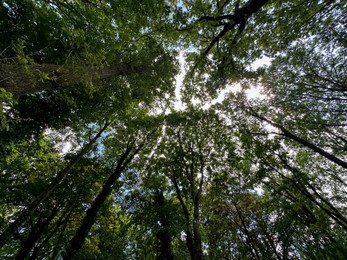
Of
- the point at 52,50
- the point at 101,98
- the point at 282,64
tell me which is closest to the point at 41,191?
the point at 101,98

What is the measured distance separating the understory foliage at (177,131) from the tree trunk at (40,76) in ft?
0.13

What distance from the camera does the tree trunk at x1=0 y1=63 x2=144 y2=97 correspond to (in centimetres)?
239

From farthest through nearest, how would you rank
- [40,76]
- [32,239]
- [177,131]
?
[177,131] < [32,239] < [40,76]

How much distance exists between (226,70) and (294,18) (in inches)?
107

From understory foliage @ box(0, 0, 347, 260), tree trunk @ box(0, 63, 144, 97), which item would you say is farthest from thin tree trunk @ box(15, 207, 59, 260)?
tree trunk @ box(0, 63, 144, 97)

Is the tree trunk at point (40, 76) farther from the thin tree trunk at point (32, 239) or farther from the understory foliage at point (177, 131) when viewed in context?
the thin tree trunk at point (32, 239)

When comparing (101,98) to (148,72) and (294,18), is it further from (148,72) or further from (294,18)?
(294,18)

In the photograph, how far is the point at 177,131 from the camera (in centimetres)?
1170

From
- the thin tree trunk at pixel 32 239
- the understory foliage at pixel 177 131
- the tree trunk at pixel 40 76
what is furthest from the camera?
the thin tree trunk at pixel 32 239

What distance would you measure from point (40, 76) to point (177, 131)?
962cm

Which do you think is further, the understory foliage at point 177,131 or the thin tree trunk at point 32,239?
the thin tree trunk at point 32,239

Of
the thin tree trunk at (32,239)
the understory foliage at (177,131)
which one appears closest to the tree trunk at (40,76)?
the understory foliage at (177,131)

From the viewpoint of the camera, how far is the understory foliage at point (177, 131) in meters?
5.46

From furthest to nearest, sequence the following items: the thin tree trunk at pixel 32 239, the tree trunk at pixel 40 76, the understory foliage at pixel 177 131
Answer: the thin tree trunk at pixel 32 239 < the understory foliage at pixel 177 131 < the tree trunk at pixel 40 76
